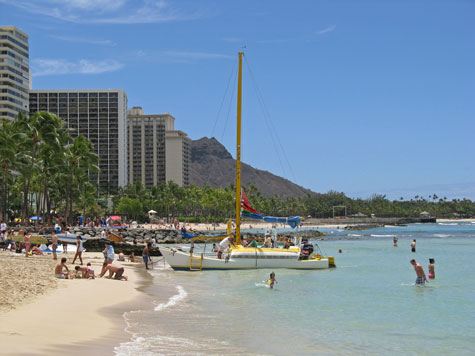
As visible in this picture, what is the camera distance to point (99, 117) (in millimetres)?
182875

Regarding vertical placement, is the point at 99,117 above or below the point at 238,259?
above

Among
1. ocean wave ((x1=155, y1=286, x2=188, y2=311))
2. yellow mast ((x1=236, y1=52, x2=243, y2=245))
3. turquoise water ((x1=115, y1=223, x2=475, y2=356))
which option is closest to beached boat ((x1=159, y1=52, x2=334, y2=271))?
Result: yellow mast ((x1=236, y1=52, x2=243, y2=245))

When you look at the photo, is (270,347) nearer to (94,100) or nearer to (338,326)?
(338,326)

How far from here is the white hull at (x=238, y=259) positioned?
1089 inches

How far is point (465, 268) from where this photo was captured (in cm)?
3388

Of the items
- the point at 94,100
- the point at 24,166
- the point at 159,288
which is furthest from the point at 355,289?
the point at 94,100

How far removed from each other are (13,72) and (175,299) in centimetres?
12151

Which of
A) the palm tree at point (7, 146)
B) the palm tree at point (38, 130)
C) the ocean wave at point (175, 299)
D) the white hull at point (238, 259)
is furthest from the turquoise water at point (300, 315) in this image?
the palm tree at point (38, 130)

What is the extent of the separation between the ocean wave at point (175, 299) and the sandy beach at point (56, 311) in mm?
1317

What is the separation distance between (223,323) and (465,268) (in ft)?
79.8

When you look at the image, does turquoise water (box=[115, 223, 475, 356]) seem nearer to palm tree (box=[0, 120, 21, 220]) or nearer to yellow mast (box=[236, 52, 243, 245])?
yellow mast (box=[236, 52, 243, 245])

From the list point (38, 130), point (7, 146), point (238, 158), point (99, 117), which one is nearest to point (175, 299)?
point (238, 158)

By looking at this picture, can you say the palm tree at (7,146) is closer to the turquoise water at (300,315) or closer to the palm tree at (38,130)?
the palm tree at (38,130)

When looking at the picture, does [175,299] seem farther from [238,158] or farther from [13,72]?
[13,72]
